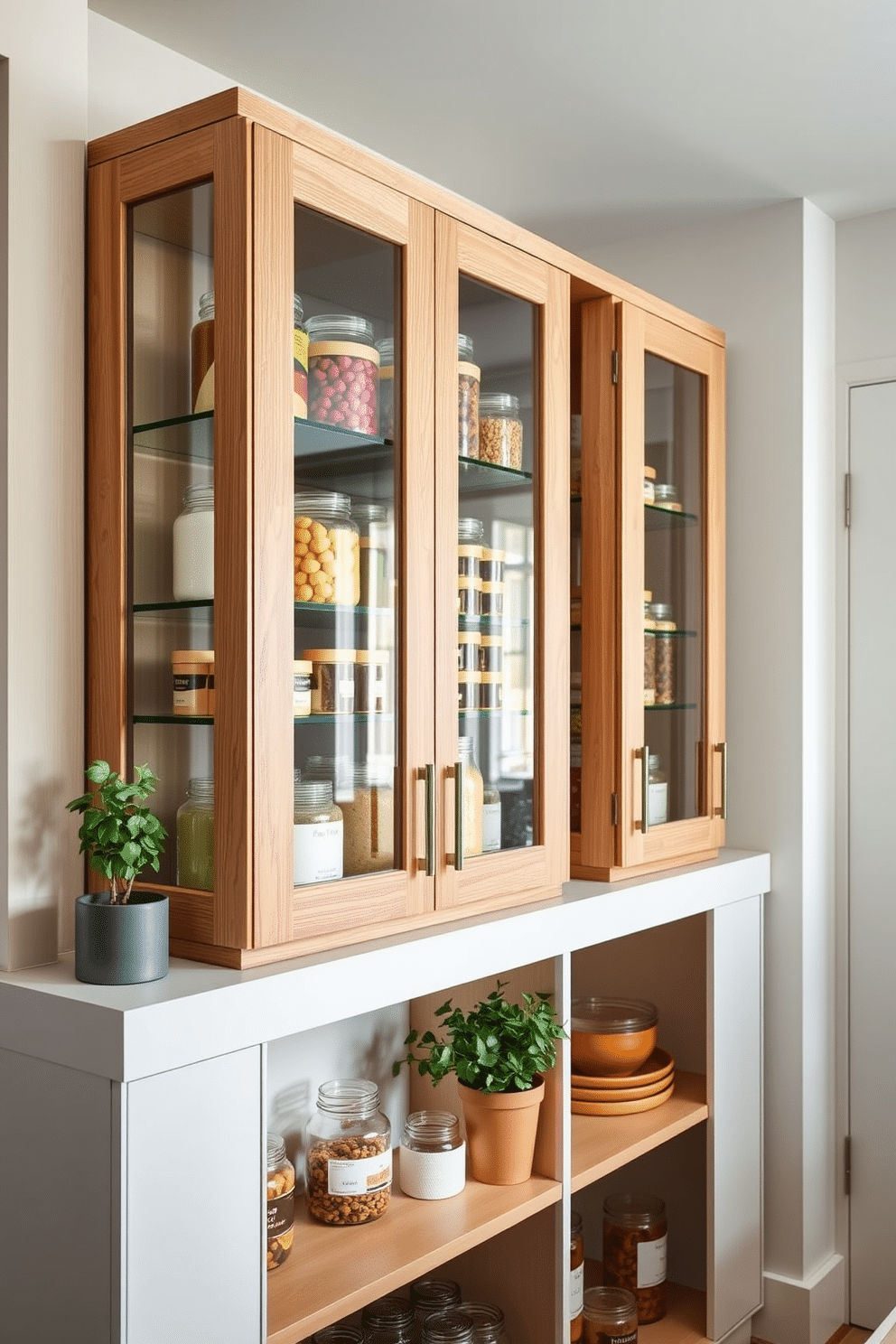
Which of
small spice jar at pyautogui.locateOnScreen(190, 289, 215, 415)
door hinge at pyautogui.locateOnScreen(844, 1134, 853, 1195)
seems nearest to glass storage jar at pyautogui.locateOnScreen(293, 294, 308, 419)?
small spice jar at pyautogui.locateOnScreen(190, 289, 215, 415)

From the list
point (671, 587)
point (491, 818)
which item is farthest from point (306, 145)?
point (671, 587)

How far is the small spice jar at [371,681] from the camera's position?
6.03 ft

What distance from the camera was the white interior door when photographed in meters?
2.82

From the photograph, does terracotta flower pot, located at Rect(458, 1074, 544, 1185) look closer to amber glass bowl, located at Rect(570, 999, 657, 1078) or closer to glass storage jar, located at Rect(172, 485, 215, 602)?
amber glass bowl, located at Rect(570, 999, 657, 1078)

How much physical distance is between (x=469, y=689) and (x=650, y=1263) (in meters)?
1.40

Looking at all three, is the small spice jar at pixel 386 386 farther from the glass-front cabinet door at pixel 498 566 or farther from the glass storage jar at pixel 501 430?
the glass storage jar at pixel 501 430

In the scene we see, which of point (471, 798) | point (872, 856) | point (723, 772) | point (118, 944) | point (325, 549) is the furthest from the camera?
point (872, 856)

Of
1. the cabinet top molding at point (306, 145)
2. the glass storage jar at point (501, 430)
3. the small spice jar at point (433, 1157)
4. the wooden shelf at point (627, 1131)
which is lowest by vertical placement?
the wooden shelf at point (627, 1131)

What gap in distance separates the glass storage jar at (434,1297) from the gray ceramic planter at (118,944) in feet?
3.44

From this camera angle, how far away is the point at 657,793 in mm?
2559

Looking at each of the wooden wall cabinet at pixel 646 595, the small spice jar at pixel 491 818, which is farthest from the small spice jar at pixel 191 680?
the wooden wall cabinet at pixel 646 595

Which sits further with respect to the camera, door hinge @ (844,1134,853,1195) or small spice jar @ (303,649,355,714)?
Result: door hinge @ (844,1134,853,1195)

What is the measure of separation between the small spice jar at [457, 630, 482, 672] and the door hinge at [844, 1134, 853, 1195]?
63.4 inches

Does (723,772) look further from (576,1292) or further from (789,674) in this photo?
(576,1292)
